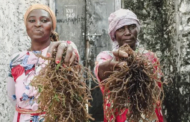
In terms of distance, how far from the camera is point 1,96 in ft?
9.32

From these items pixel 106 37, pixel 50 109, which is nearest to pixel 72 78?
pixel 50 109

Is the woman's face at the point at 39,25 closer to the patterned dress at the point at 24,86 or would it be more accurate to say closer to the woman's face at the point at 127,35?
the patterned dress at the point at 24,86

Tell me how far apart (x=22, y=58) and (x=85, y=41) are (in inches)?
88.4

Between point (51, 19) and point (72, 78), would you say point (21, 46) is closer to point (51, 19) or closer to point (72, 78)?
point (51, 19)

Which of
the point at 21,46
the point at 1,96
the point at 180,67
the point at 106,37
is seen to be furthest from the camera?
the point at 106,37

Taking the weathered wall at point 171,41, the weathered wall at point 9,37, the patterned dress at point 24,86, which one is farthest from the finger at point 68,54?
the weathered wall at point 171,41

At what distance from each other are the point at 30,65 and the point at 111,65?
0.82 m

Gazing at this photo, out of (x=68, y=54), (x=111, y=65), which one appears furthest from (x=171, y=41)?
(x=68, y=54)

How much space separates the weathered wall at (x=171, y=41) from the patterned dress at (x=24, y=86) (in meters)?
1.58

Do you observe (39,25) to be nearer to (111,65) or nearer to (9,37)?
(111,65)

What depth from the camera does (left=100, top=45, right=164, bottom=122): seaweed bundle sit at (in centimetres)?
168

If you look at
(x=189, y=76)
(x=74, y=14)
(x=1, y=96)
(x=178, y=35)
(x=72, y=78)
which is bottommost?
(x=1, y=96)

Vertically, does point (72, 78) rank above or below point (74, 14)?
below

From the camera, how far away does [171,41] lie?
3.44 m
